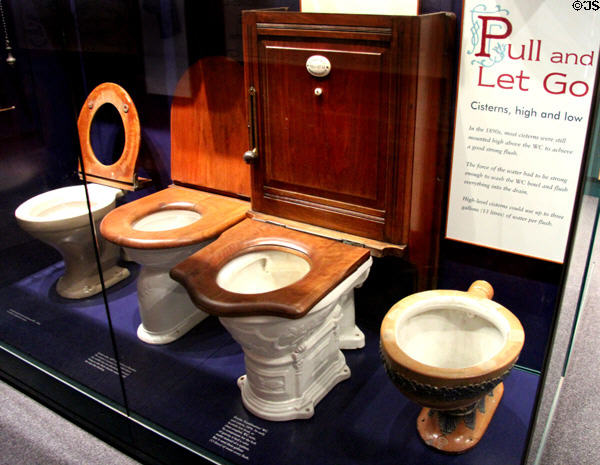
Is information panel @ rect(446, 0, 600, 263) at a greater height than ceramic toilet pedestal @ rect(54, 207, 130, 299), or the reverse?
information panel @ rect(446, 0, 600, 263)

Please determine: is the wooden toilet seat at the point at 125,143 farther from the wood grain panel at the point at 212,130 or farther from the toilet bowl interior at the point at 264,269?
the toilet bowl interior at the point at 264,269

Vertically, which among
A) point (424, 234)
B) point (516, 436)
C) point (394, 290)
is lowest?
point (516, 436)

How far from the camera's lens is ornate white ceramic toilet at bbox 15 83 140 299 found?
162cm

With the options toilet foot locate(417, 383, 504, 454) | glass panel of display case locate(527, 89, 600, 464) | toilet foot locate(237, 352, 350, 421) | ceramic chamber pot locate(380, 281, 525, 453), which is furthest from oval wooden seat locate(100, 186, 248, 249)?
glass panel of display case locate(527, 89, 600, 464)

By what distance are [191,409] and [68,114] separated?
912mm

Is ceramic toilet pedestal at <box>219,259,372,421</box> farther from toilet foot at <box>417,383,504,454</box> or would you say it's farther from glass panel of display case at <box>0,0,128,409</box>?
glass panel of display case at <box>0,0,128,409</box>

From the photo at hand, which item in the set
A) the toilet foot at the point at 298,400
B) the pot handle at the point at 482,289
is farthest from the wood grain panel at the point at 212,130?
the pot handle at the point at 482,289

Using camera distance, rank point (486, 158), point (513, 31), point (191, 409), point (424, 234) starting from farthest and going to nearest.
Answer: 1. point (191, 409)
2. point (424, 234)
3. point (486, 158)
4. point (513, 31)

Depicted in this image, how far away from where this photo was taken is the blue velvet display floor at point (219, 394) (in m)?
1.58

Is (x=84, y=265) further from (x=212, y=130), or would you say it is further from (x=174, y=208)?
(x=212, y=130)

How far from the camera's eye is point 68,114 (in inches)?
62.8

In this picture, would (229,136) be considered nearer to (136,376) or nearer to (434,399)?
(136,376)

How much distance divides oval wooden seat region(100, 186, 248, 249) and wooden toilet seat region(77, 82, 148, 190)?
8 centimetres

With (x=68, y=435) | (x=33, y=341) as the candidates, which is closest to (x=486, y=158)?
(x=68, y=435)
